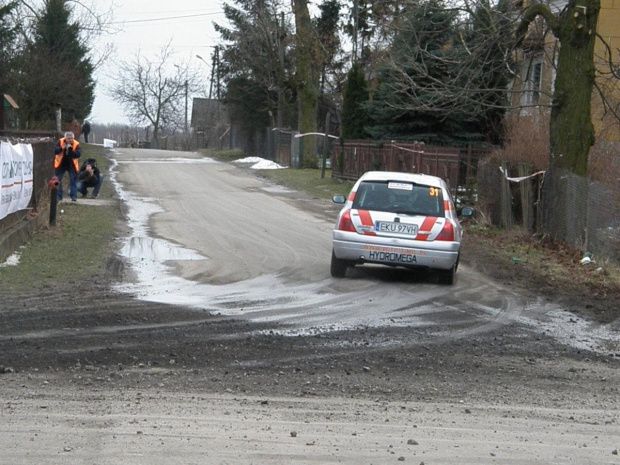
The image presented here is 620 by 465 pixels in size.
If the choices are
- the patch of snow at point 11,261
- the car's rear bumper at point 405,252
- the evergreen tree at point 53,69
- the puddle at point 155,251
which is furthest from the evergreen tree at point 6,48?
the car's rear bumper at point 405,252

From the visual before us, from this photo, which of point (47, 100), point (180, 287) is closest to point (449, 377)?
point (180, 287)

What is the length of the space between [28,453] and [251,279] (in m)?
7.49

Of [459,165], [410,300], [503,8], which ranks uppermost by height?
[503,8]

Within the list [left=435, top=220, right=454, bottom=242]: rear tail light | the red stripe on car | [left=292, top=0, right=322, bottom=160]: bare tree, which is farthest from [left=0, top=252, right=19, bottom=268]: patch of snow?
[left=292, top=0, right=322, bottom=160]: bare tree

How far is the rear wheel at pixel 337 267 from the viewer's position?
42.3 feet

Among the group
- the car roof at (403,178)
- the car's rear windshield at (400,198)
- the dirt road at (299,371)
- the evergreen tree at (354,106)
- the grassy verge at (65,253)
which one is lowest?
the dirt road at (299,371)

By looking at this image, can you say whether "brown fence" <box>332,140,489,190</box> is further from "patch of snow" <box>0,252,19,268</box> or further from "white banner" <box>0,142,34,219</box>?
"patch of snow" <box>0,252,19,268</box>

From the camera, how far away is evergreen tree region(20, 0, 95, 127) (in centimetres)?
3919

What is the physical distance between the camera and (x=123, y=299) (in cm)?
1075

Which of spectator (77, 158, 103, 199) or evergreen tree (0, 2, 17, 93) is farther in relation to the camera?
evergreen tree (0, 2, 17, 93)

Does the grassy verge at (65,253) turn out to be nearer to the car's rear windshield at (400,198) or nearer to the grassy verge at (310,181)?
the car's rear windshield at (400,198)

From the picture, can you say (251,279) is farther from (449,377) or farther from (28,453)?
(28,453)

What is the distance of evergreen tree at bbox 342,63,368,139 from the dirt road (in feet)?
72.8

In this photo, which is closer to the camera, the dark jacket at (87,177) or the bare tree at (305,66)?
the dark jacket at (87,177)
